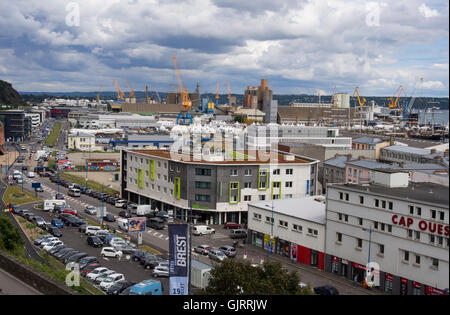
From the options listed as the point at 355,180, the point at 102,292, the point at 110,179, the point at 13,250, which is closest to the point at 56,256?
the point at 13,250

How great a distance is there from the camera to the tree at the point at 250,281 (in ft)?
17.0

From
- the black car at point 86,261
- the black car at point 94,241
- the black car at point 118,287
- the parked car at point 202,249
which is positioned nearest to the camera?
the black car at point 118,287

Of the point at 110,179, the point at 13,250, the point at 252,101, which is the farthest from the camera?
the point at 252,101

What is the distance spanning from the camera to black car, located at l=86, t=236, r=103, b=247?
9.93m

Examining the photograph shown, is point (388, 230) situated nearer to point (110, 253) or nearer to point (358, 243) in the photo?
point (358, 243)

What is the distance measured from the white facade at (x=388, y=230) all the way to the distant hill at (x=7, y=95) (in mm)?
61705

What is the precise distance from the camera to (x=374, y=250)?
6879 millimetres

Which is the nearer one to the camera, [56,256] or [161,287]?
[161,287]

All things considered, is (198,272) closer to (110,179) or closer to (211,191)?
(211,191)

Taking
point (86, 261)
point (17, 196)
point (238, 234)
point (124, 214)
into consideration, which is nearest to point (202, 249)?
point (238, 234)

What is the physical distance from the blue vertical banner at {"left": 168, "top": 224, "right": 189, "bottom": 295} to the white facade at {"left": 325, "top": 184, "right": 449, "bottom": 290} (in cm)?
232

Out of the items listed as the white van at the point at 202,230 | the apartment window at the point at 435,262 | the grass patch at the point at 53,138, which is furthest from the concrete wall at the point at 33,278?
the grass patch at the point at 53,138

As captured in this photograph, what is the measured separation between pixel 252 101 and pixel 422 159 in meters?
46.2

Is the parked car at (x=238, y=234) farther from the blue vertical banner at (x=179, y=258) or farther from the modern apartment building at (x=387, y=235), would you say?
the blue vertical banner at (x=179, y=258)
